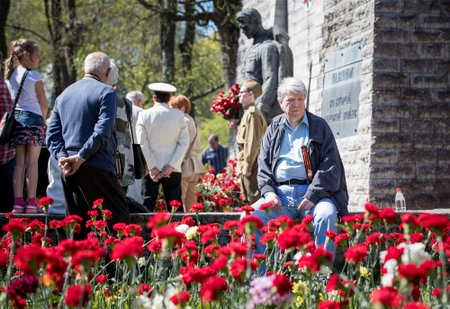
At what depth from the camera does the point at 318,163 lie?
606 centimetres

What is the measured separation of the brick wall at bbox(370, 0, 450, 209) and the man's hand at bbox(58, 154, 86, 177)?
4236 millimetres

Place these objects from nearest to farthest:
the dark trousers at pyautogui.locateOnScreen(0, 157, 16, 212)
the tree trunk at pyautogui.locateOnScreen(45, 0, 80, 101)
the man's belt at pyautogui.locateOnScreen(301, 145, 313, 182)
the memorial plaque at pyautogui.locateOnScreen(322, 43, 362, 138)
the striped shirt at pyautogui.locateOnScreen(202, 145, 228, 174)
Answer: the man's belt at pyautogui.locateOnScreen(301, 145, 313, 182), the dark trousers at pyautogui.locateOnScreen(0, 157, 16, 212), the memorial plaque at pyautogui.locateOnScreen(322, 43, 362, 138), the striped shirt at pyautogui.locateOnScreen(202, 145, 228, 174), the tree trunk at pyautogui.locateOnScreen(45, 0, 80, 101)

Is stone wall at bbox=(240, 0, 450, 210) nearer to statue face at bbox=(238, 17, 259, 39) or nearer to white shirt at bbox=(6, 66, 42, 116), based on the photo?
statue face at bbox=(238, 17, 259, 39)

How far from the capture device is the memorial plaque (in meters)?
9.88

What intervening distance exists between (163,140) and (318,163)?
115 inches

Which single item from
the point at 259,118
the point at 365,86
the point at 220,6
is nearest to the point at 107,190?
the point at 259,118

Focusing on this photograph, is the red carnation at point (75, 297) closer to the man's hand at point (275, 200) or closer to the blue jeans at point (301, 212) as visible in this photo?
the blue jeans at point (301, 212)

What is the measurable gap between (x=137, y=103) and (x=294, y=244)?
6680 millimetres

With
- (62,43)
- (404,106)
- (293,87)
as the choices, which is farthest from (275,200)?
(62,43)

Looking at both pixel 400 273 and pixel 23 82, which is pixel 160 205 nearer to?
pixel 23 82

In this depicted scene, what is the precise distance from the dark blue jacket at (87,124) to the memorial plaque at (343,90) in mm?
4307

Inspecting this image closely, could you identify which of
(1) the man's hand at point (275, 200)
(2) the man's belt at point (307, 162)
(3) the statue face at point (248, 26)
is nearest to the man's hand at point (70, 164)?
(1) the man's hand at point (275, 200)

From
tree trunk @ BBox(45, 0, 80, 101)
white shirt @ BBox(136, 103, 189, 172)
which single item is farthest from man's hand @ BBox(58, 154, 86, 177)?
tree trunk @ BBox(45, 0, 80, 101)

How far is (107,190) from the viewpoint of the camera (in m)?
6.18
